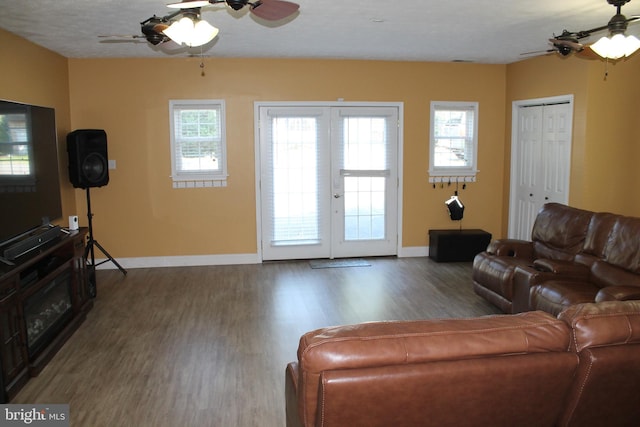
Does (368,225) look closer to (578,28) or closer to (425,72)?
(425,72)

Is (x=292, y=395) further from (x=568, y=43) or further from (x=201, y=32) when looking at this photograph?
(x=568, y=43)

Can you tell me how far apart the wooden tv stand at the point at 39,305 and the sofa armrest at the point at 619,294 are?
12.9ft

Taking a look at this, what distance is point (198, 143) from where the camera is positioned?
6.67 m

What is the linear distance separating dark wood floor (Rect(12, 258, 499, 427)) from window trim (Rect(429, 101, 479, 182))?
4.08ft

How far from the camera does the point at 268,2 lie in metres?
3.03

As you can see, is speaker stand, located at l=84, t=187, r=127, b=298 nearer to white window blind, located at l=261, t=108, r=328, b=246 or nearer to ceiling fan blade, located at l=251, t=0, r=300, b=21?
white window blind, located at l=261, t=108, r=328, b=246

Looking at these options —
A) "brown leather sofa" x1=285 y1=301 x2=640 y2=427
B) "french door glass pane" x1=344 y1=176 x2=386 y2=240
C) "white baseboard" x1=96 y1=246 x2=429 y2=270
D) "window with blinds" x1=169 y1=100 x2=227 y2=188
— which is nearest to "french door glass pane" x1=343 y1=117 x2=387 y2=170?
"french door glass pane" x1=344 y1=176 x2=386 y2=240

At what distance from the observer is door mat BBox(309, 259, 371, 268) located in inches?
265

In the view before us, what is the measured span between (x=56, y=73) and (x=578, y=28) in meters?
5.53

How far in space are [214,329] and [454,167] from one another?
4218mm

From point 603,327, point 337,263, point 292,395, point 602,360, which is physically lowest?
point 337,263

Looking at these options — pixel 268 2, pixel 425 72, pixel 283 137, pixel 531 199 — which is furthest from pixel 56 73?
pixel 531 199
